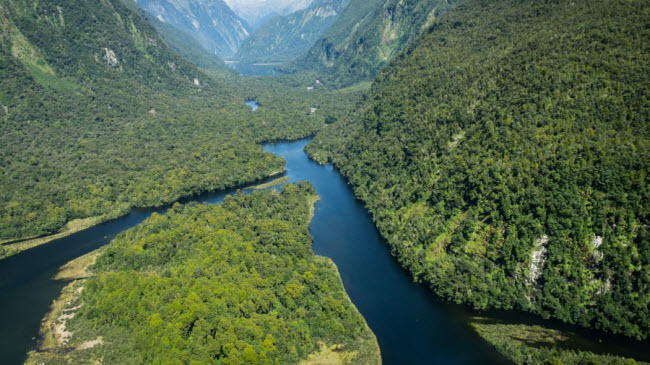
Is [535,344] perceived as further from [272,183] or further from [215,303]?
[272,183]

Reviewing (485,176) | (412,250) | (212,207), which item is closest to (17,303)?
(212,207)

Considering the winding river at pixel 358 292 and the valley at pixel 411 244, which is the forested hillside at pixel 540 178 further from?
the winding river at pixel 358 292

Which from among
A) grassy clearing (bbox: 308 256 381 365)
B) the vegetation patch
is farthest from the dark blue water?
the vegetation patch

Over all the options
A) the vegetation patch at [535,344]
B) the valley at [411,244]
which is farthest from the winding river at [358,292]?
the vegetation patch at [535,344]

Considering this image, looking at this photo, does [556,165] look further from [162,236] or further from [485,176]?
[162,236]

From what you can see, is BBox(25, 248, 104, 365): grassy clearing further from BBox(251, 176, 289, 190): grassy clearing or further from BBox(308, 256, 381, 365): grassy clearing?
BBox(251, 176, 289, 190): grassy clearing
